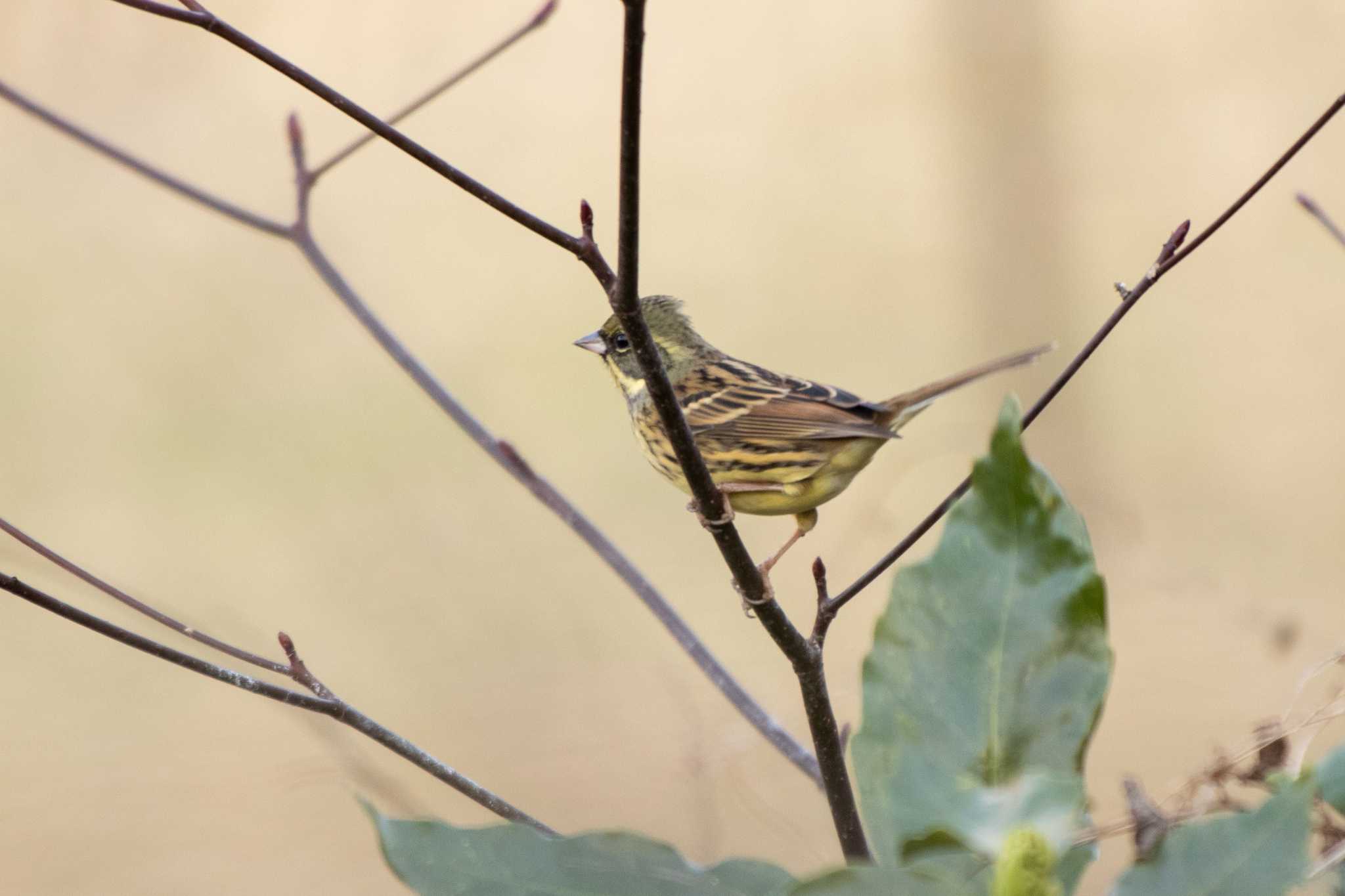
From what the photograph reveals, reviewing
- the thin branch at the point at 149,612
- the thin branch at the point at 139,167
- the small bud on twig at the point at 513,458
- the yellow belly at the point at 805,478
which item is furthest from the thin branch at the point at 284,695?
the yellow belly at the point at 805,478

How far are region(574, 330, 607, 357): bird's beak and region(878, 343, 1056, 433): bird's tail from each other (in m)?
0.54

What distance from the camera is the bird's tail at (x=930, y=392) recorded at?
5.27 ft

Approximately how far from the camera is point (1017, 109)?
4664 mm

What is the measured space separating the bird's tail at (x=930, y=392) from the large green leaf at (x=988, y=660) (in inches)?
43.0

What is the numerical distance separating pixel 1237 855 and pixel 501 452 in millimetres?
1172

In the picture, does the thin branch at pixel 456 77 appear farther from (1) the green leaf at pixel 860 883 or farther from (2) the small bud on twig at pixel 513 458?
(1) the green leaf at pixel 860 883

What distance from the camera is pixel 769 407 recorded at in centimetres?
223

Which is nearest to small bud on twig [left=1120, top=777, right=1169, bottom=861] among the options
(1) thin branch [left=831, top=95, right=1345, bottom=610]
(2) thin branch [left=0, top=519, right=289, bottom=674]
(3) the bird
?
(1) thin branch [left=831, top=95, right=1345, bottom=610]

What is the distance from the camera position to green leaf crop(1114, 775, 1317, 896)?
39 centimetres

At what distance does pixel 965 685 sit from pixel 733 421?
1.76 metres

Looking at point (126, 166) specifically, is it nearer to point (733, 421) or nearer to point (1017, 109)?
point (733, 421)

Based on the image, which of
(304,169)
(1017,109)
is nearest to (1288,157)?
(304,169)

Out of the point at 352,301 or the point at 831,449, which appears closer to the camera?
the point at 352,301

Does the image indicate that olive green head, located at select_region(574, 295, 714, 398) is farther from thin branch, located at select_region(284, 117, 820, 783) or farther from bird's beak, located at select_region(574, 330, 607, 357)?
thin branch, located at select_region(284, 117, 820, 783)
